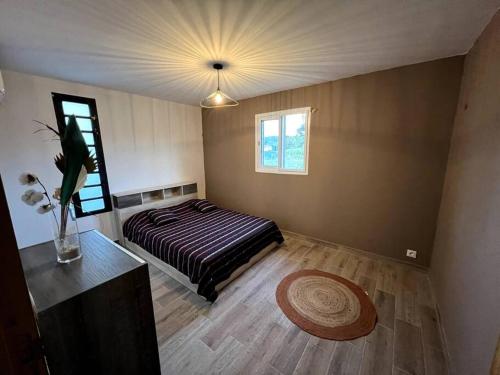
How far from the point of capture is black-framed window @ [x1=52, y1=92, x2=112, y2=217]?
2630 millimetres

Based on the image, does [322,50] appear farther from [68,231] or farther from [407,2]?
[68,231]

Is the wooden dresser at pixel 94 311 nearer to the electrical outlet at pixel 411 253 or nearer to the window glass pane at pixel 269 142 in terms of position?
the window glass pane at pixel 269 142

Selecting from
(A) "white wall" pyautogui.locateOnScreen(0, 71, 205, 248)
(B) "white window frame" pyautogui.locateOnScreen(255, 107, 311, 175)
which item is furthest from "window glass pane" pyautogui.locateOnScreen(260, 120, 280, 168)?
(A) "white wall" pyautogui.locateOnScreen(0, 71, 205, 248)

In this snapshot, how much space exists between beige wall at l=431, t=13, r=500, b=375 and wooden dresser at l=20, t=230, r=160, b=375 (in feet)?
5.83

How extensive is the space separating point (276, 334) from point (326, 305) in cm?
60

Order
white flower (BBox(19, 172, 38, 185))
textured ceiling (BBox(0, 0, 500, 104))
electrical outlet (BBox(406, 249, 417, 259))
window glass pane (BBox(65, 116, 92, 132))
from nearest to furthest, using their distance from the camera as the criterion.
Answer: white flower (BBox(19, 172, 38, 185))
textured ceiling (BBox(0, 0, 500, 104))
electrical outlet (BBox(406, 249, 417, 259))
window glass pane (BBox(65, 116, 92, 132))

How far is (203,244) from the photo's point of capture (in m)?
2.36

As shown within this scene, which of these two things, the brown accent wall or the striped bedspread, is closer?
the striped bedspread

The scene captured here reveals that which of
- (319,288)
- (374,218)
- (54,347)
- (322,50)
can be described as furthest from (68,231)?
(374,218)

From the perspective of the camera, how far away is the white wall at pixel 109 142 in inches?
90.4

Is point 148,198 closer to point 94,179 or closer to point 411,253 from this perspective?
point 94,179

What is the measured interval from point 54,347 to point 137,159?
298cm

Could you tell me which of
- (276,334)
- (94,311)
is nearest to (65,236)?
(94,311)

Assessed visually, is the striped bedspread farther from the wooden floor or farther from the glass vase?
the glass vase
